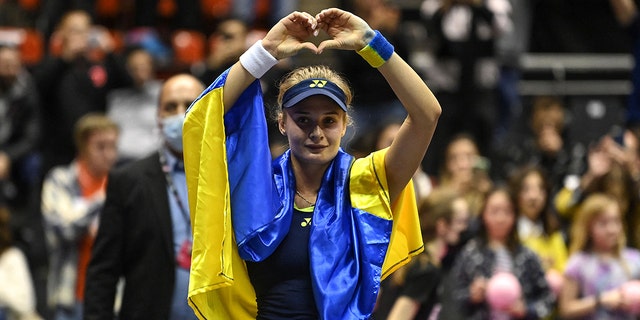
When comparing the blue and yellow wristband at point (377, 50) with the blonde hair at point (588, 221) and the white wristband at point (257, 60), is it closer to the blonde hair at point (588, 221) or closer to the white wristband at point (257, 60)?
the white wristband at point (257, 60)

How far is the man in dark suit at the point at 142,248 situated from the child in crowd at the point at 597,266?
119 inches

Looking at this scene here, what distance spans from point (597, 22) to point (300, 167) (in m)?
10.3

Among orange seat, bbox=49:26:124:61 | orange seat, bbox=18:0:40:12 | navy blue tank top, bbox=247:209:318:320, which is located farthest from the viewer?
orange seat, bbox=18:0:40:12

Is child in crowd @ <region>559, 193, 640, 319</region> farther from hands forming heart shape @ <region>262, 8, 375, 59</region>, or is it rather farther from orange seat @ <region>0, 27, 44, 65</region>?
orange seat @ <region>0, 27, 44, 65</region>

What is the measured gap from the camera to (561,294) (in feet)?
25.8

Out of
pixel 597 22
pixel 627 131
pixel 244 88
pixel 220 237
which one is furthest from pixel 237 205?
pixel 597 22

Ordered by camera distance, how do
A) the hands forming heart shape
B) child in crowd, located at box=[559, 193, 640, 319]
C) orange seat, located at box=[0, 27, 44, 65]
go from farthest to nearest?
orange seat, located at box=[0, 27, 44, 65] < child in crowd, located at box=[559, 193, 640, 319] < the hands forming heart shape

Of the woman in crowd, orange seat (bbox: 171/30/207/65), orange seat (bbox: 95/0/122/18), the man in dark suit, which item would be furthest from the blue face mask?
orange seat (bbox: 95/0/122/18)

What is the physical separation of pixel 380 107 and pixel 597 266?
364 cm

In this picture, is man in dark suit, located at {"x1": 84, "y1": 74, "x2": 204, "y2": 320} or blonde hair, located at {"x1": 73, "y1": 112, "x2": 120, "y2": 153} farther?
blonde hair, located at {"x1": 73, "y1": 112, "x2": 120, "y2": 153}

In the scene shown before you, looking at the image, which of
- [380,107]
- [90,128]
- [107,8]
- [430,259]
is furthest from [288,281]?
[107,8]

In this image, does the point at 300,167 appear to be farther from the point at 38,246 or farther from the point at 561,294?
the point at 38,246

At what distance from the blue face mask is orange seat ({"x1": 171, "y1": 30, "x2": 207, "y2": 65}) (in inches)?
272

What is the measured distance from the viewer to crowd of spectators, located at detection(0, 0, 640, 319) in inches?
336
